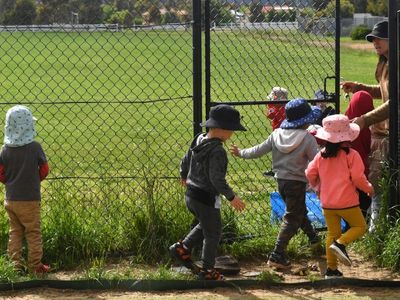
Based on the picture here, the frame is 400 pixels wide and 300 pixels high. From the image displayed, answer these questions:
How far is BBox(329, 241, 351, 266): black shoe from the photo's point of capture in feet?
21.4

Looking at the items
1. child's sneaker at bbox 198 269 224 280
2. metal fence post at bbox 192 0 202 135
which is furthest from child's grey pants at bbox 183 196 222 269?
metal fence post at bbox 192 0 202 135

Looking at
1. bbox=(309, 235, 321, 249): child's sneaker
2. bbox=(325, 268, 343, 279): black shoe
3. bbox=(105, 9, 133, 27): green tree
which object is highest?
bbox=(105, 9, 133, 27): green tree

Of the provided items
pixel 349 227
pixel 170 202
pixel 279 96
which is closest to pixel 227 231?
pixel 170 202

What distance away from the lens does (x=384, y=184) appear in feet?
23.4

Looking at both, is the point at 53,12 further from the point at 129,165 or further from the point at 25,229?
the point at 129,165

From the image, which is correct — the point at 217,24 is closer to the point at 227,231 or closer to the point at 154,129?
the point at 227,231

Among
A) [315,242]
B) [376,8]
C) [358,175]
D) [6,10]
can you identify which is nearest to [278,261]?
[315,242]

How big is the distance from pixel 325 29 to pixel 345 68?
20.7 meters

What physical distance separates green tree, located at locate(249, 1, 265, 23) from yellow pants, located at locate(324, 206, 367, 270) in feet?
6.70

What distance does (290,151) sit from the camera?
22.9ft

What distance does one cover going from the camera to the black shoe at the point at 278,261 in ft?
23.0

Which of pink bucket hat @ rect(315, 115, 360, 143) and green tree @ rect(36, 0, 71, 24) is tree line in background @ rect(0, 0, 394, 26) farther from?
pink bucket hat @ rect(315, 115, 360, 143)

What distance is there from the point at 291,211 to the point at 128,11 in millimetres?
2191

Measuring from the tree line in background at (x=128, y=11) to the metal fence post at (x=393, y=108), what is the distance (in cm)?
76
